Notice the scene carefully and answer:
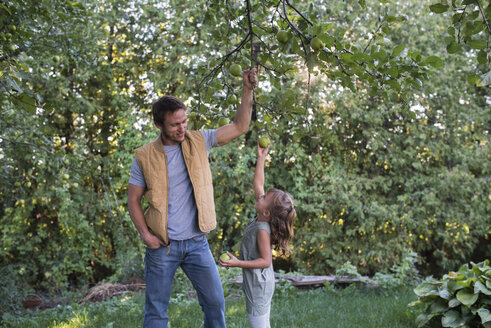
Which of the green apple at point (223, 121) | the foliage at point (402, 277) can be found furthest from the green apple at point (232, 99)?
the foliage at point (402, 277)

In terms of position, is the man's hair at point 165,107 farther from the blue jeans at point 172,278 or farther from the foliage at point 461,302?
the foliage at point 461,302

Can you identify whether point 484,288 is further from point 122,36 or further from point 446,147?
point 122,36

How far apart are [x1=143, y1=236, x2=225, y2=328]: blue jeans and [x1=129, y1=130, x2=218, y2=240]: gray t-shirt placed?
56 millimetres

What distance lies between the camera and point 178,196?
2230 millimetres

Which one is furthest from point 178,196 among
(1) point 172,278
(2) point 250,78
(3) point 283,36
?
(3) point 283,36

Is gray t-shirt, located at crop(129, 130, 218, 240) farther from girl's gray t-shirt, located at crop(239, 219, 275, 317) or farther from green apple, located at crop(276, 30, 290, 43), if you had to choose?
green apple, located at crop(276, 30, 290, 43)

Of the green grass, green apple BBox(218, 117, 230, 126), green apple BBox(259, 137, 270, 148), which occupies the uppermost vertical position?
green apple BBox(218, 117, 230, 126)

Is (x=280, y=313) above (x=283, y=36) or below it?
below

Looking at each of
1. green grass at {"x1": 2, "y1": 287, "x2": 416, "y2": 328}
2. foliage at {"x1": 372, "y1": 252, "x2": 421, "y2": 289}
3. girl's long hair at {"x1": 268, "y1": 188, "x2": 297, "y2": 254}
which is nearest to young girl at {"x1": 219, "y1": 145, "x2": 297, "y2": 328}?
girl's long hair at {"x1": 268, "y1": 188, "x2": 297, "y2": 254}

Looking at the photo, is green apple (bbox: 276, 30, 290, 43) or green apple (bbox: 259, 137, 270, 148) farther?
green apple (bbox: 259, 137, 270, 148)

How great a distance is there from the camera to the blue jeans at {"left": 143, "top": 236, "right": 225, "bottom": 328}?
7.23 ft

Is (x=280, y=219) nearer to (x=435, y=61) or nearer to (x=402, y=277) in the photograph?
(x=435, y=61)

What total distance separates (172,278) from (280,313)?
1.92m

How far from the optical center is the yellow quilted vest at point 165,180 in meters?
2.16
